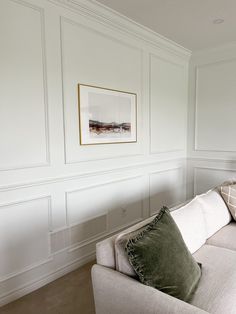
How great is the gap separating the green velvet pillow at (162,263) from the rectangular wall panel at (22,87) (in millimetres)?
1256

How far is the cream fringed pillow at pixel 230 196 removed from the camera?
2.41 metres

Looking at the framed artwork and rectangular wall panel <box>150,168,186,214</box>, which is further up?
the framed artwork

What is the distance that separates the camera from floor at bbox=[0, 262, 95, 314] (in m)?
1.98

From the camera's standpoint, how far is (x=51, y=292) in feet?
7.24

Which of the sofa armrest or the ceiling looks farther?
the ceiling

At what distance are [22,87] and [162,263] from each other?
5.62ft

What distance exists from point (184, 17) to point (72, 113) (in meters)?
1.75

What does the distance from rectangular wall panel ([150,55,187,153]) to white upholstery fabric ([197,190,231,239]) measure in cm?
137

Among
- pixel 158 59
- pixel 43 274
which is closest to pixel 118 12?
pixel 158 59

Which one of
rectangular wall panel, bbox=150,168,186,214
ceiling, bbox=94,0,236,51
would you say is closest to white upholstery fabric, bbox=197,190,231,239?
rectangular wall panel, bbox=150,168,186,214

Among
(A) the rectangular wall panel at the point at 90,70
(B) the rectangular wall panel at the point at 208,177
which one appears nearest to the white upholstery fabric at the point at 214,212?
(A) the rectangular wall panel at the point at 90,70

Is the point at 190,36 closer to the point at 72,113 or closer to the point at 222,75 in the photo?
the point at 222,75

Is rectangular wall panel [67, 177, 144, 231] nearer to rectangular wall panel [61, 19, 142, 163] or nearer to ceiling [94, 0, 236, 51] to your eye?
rectangular wall panel [61, 19, 142, 163]

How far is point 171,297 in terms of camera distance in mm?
1224
